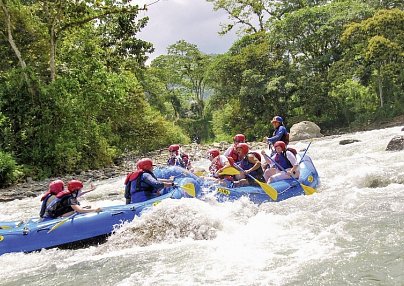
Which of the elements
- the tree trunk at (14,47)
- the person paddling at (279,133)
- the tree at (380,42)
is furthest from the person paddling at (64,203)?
the tree at (380,42)

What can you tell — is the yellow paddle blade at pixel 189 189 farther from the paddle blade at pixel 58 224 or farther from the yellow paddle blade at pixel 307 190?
the yellow paddle blade at pixel 307 190

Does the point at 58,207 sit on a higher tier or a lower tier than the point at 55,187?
lower

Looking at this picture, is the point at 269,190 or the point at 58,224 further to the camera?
the point at 269,190

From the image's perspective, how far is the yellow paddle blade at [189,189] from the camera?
711 centimetres

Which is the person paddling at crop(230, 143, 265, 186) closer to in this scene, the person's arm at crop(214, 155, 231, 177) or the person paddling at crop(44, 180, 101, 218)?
the person's arm at crop(214, 155, 231, 177)

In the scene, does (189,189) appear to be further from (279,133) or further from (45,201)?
(279,133)

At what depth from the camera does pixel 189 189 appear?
718cm

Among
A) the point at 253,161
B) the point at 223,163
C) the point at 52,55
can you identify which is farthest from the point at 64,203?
the point at 52,55

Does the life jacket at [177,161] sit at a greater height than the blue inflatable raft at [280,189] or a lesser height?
greater

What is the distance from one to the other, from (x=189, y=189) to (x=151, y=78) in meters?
23.0

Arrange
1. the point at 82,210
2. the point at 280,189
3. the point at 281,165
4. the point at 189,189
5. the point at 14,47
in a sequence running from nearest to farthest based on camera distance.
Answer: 1. the point at 82,210
2. the point at 189,189
3. the point at 280,189
4. the point at 281,165
5. the point at 14,47

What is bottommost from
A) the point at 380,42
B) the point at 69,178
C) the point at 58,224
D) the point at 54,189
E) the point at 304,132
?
the point at 304,132

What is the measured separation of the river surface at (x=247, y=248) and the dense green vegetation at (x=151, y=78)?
9.65 meters

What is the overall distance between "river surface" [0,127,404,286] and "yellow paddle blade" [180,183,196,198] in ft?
0.92
